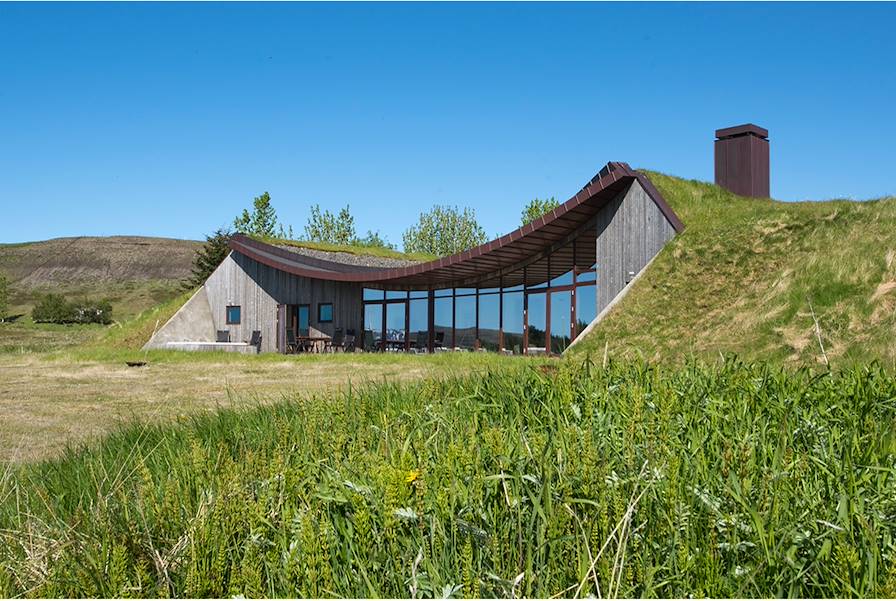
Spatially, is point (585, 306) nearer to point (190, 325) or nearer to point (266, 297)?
point (266, 297)

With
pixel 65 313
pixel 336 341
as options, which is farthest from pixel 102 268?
pixel 336 341

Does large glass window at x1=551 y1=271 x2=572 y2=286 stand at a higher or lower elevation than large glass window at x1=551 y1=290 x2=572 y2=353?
higher

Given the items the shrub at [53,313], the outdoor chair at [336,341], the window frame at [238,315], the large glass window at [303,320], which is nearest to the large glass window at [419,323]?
the outdoor chair at [336,341]

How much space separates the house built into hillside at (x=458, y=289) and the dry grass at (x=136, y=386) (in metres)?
4.33

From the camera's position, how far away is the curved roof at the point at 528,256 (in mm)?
18828

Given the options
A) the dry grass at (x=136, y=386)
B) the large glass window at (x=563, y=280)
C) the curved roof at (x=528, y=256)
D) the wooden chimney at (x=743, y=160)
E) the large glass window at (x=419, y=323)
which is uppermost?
the wooden chimney at (x=743, y=160)

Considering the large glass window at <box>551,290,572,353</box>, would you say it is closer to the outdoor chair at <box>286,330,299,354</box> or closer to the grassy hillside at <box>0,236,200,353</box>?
the outdoor chair at <box>286,330,299,354</box>

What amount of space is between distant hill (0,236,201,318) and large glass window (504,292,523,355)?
5546 cm

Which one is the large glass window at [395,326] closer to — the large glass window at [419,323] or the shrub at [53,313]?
the large glass window at [419,323]

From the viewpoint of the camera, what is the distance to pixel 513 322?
23.3 meters

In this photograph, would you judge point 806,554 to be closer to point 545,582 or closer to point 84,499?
point 545,582

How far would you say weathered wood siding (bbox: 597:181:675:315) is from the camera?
60.3 ft

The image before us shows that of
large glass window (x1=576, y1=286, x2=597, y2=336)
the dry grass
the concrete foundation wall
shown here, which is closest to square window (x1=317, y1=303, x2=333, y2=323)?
the dry grass

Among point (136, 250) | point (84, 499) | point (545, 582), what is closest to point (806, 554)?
point (545, 582)
